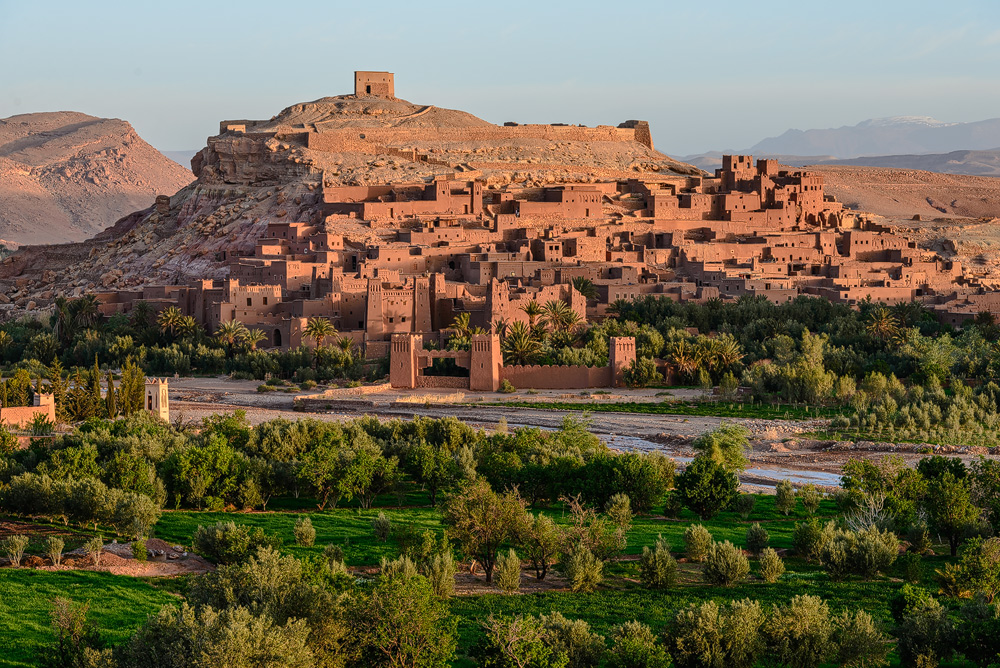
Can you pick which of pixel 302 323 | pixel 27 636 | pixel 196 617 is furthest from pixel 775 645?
pixel 302 323

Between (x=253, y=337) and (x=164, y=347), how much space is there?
309cm

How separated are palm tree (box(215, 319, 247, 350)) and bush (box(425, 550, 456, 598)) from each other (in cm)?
2345

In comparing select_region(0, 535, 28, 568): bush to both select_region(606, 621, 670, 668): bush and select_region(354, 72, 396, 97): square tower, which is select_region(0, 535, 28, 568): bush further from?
select_region(354, 72, 396, 97): square tower

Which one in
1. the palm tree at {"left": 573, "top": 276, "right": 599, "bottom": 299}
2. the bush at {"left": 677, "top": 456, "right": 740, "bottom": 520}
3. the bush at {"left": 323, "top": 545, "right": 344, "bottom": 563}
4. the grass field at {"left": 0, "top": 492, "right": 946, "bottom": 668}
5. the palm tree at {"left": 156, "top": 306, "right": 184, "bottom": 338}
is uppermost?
the palm tree at {"left": 573, "top": 276, "right": 599, "bottom": 299}

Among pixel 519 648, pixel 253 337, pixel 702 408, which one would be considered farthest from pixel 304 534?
pixel 253 337

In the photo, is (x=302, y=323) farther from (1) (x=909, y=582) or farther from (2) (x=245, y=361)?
(1) (x=909, y=582)

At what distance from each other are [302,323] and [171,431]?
497 inches

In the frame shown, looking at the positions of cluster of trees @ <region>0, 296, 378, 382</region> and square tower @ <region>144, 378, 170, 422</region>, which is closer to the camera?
square tower @ <region>144, 378, 170, 422</region>

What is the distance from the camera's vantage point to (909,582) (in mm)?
19969

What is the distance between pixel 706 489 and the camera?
24344 millimetres

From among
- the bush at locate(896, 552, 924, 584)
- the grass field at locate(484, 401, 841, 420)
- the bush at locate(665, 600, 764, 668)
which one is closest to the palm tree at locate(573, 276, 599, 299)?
the grass field at locate(484, 401, 841, 420)

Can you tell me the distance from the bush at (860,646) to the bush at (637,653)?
206cm

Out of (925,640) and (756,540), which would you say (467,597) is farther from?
(925,640)

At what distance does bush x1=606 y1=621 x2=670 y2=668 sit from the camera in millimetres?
15391
